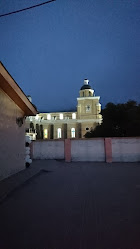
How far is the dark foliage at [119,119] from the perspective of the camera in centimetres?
1989

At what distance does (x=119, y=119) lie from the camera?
827 inches

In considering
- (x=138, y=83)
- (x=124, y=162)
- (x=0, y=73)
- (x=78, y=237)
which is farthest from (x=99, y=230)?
(x=138, y=83)

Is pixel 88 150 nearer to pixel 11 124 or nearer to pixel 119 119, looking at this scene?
pixel 11 124

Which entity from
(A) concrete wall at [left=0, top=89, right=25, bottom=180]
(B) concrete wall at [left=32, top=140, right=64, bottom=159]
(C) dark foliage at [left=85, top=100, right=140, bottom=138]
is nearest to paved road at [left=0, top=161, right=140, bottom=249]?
(A) concrete wall at [left=0, top=89, right=25, bottom=180]

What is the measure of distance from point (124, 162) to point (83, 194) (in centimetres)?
801

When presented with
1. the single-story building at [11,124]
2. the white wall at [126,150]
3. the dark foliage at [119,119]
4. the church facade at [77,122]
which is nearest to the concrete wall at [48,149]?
the white wall at [126,150]

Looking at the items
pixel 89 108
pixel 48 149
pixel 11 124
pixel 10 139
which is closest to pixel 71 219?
pixel 10 139

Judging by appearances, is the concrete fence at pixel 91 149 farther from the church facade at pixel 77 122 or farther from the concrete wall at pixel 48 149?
the church facade at pixel 77 122

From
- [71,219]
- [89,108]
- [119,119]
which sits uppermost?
[89,108]

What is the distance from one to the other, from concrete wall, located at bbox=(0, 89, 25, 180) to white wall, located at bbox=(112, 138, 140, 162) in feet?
23.7

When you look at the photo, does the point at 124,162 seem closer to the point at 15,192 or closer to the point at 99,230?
the point at 15,192

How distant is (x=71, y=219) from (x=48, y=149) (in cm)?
1015

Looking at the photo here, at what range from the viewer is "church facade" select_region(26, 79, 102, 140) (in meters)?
38.1

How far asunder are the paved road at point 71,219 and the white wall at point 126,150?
707 centimetres
